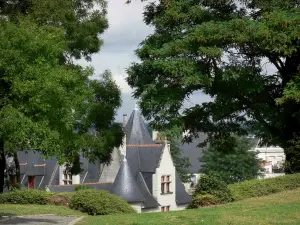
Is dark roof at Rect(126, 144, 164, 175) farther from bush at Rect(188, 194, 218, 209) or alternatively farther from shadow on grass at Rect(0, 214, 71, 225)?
shadow on grass at Rect(0, 214, 71, 225)

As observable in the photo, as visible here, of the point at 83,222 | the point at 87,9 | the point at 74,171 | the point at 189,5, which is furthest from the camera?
the point at 74,171

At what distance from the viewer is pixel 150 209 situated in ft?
168

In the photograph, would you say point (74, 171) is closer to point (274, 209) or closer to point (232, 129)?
point (232, 129)

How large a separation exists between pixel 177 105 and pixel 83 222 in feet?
24.8

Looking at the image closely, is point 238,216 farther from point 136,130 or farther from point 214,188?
point 136,130

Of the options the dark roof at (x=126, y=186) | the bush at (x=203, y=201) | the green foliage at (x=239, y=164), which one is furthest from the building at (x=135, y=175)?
the bush at (x=203, y=201)

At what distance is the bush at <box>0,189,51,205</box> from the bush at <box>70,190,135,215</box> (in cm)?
269

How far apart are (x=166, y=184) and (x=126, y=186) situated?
6.66 m

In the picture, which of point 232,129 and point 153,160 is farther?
point 153,160

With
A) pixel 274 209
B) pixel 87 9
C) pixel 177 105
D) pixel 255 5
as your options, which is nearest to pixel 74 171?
pixel 87 9

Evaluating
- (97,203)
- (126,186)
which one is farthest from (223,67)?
(126,186)

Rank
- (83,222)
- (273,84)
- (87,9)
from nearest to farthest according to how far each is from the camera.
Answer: (83,222)
(273,84)
(87,9)

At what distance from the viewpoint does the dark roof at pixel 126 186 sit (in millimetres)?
48062

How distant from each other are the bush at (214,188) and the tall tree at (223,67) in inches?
90.5
